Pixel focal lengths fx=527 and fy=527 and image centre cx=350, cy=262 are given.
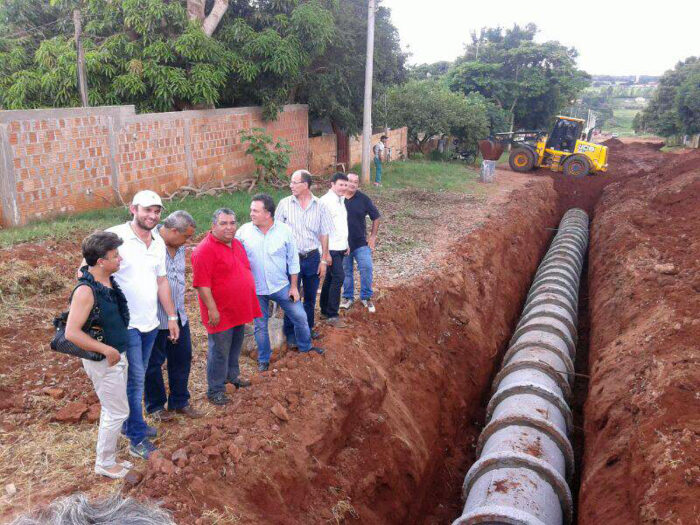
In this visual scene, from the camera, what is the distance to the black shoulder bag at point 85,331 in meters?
3.40

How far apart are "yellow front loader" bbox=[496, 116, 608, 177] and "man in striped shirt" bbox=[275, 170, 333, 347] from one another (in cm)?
1920

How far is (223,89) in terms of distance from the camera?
45.6 ft

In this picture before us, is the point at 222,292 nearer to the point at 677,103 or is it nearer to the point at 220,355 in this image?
the point at 220,355

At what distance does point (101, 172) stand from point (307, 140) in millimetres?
8042

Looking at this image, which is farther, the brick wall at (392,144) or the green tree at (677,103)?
the green tree at (677,103)

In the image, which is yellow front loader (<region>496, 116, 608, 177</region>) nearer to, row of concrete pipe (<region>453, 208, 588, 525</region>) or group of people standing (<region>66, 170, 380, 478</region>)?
row of concrete pipe (<region>453, 208, 588, 525</region>)

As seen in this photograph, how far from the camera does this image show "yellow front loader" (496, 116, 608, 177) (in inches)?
869

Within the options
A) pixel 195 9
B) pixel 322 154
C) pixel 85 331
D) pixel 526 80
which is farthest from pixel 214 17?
pixel 526 80

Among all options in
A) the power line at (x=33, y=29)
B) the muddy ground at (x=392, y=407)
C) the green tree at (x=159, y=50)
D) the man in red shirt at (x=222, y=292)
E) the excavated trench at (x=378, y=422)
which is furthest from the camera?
the power line at (x=33, y=29)

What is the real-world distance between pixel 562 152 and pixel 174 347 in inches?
855

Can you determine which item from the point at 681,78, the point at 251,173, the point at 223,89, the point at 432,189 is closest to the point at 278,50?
the point at 223,89

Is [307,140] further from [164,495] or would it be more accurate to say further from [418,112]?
[164,495]

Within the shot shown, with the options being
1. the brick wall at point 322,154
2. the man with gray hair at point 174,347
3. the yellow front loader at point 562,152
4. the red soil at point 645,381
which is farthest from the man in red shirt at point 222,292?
the yellow front loader at point 562,152

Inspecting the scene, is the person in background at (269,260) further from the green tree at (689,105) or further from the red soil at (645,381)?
the green tree at (689,105)
